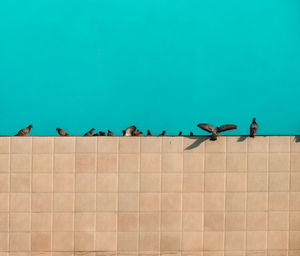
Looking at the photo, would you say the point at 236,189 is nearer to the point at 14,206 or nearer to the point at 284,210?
the point at 284,210

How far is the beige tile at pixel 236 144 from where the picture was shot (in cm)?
675

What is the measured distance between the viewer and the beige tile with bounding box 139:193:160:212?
6688 millimetres

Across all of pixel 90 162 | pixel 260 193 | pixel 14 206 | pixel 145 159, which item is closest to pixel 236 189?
pixel 260 193

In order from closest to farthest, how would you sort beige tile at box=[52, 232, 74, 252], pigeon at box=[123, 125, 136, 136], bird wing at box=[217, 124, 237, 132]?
beige tile at box=[52, 232, 74, 252] < bird wing at box=[217, 124, 237, 132] < pigeon at box=[123, 125, 136, 136]

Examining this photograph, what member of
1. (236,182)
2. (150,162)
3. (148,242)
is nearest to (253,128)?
(236,182)

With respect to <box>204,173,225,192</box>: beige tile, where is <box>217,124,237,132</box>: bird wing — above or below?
above

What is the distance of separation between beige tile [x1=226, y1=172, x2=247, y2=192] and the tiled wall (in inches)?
0.5

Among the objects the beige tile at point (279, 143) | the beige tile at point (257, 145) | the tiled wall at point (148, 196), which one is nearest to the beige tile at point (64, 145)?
the tiled wall at point (148, 196)

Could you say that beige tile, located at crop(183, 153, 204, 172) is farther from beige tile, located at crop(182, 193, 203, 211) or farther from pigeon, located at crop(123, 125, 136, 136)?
pigeon, located at crop(123, 125, 136, 136)

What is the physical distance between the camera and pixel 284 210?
6.74 metres

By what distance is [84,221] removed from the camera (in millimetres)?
6684

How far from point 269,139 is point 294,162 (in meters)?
0.47

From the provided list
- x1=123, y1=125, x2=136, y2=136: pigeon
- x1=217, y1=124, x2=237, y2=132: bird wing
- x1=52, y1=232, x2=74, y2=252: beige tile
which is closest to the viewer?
x1=52, y1=232, x2=74, y2=252: beige tile

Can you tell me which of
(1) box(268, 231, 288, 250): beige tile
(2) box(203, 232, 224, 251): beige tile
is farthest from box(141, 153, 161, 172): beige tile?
(1) box(268, 231, 288, 250): beige tile
